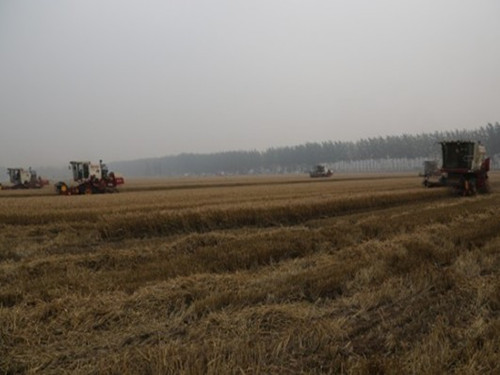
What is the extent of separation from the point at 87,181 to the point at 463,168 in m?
32.0

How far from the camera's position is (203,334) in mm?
4891

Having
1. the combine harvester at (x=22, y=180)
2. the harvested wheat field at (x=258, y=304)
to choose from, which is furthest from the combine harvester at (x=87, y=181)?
the harvested wheat field at (x=258, y=304)

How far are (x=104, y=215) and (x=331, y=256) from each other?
939 centimetres

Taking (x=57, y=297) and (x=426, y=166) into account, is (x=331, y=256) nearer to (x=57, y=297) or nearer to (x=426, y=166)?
(x=57, y=297)

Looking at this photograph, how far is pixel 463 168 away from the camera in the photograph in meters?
27.5

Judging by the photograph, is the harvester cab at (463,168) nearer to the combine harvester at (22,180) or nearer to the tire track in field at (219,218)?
the tire track in field at (219,218)

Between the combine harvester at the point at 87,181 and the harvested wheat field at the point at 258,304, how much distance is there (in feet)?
81.4

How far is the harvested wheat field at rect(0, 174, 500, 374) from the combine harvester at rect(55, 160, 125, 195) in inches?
977

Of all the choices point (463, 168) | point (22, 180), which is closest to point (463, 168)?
point (463, 168)

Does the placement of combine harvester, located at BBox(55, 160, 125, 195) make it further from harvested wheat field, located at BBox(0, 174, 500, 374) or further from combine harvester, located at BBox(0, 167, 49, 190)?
harvested wheat field, located at BBox(0, 174, 500, 374)

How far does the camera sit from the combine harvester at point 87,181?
35.4 meters

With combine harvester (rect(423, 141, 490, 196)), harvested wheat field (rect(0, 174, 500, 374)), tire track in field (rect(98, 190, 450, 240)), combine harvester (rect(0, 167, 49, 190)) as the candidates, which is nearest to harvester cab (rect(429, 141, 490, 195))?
combine harvester (rect(423, 141, 490, 196))

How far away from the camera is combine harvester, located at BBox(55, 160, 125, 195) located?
35.4 metres

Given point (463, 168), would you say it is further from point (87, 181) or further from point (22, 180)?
point (22, 180)
